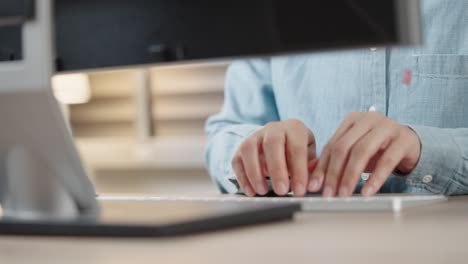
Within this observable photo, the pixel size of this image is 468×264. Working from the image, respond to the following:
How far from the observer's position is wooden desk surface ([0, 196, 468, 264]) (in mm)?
553

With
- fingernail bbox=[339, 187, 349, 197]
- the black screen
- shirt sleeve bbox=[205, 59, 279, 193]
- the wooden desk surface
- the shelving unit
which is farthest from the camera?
the shelving unit

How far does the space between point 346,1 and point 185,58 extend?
0.16 metres

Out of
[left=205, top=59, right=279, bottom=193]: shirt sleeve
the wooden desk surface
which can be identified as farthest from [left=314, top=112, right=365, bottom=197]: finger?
[left=205, top=59, right=279, bottom=193]: shirt sleeve

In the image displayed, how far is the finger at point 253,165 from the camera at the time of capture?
1.07 meters

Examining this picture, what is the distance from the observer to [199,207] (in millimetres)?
806

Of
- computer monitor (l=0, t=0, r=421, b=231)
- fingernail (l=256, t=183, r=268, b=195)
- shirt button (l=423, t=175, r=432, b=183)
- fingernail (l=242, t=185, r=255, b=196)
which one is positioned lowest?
shirt button (l=423, t=175, r=432, b=183)

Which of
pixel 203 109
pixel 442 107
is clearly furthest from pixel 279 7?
pixel 203 109

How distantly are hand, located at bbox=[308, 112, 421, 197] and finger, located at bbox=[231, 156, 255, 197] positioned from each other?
0.33 ft

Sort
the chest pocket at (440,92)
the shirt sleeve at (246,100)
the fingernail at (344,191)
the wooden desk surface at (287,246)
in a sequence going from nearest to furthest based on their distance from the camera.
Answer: the wooden desk surface at (287,246) → the fingernail at (344,191) → the chest pocket at (440,92) → the shirt sleeve at (246,100)

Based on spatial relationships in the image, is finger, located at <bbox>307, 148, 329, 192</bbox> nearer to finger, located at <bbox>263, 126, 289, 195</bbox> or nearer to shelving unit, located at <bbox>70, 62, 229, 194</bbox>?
finger, located at <bbox>263, 126, 289, 195</bbox>

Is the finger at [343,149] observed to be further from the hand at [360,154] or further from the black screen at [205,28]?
the black screen at [205,28]

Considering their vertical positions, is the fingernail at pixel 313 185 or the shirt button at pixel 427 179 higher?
the fingernail at pixel 313 185

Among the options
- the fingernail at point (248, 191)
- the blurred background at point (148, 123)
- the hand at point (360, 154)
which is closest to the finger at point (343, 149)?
the hand at point (360, 154)

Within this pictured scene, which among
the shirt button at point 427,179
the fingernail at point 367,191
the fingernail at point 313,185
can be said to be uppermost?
the fingernail at point 313,185
